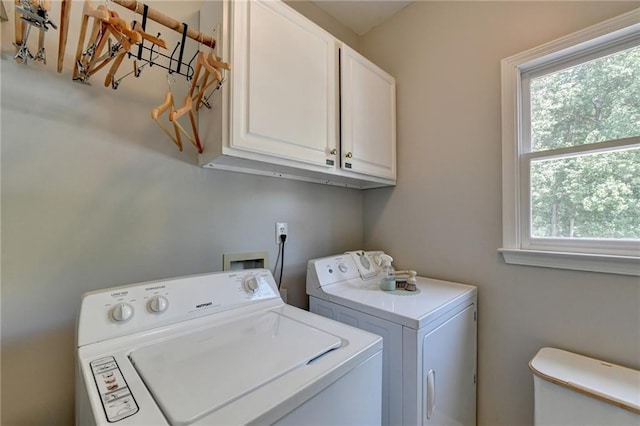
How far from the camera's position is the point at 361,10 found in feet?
6.51

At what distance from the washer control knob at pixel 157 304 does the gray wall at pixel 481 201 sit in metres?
1.51

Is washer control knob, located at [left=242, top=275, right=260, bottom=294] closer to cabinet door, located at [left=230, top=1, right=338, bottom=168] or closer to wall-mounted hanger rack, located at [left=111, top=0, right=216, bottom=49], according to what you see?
cabinet door, located at [left=230, top=1, right=338, bottom=168]

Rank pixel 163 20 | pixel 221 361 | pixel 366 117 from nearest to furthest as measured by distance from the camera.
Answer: pixel 221 361 < pixel 163 20 < pixel 366 117

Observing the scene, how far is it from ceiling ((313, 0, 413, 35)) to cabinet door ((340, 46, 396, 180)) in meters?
0.52

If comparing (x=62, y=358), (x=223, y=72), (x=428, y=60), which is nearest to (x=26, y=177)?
(x=62, y=358)

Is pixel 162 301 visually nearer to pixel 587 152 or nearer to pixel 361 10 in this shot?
pixel 587 152

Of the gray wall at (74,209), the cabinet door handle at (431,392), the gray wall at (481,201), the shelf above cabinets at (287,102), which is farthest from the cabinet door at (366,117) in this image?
the cabinet door handle at (431,392)

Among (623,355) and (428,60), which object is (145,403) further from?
(428,60)

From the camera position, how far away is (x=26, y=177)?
3.17 ft

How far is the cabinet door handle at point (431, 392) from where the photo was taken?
1.13 meters

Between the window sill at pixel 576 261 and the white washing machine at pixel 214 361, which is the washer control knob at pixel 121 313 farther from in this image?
the window sill at pixel 576 261

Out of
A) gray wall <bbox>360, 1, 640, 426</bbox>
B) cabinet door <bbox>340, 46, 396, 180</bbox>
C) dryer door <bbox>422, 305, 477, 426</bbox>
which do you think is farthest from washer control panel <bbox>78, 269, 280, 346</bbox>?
gray wall <bbox>360, 1, 640, 426</bbox>

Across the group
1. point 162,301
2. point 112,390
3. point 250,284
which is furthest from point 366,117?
point 112,390

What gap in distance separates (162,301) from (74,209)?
20.3 inches
